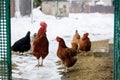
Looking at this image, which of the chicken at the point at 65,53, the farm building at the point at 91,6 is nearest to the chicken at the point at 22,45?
the chicken at the point at 65,53

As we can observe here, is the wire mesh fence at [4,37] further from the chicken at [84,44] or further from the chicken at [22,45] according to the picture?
the chicken at [84,44]

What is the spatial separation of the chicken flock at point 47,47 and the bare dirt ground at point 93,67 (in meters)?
0.13

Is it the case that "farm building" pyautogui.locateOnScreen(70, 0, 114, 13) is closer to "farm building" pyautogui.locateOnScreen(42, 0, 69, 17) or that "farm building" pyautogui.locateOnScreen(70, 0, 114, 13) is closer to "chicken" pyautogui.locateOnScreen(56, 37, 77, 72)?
"farm building" pyautogui.locateOnScreen(42, 0, 69, 17)

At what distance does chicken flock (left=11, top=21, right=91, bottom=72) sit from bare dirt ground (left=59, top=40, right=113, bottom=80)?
0.43 feet

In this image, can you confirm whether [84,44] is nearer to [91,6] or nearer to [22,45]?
[22,45]

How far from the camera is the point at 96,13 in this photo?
6582 mm

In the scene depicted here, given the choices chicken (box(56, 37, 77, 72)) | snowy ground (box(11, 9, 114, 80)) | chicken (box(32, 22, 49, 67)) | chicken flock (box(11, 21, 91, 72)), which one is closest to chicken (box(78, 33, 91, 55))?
chicken flock (box(11, 21, 91, 72))

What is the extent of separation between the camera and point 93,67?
4680 millimetres

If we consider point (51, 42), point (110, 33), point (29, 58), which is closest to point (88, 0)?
point (110, 33)

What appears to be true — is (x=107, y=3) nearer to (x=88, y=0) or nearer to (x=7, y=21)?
(x=88, y=0)

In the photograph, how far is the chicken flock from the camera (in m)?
4.40

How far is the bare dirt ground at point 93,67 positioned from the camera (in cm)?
427

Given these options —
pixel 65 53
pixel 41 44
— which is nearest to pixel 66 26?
pixel 41 44

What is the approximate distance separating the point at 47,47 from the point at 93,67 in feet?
2.05
